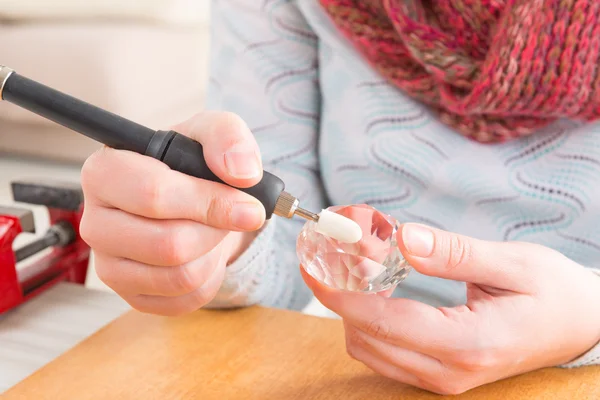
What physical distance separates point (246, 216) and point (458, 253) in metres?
0.11

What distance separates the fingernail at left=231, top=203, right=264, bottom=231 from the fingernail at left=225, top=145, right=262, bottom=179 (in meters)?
0.01

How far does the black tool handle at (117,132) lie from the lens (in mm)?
280

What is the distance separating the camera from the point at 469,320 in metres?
0.32

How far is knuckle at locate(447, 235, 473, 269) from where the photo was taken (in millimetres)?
300

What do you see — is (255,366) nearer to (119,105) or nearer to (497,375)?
A: (497,375)

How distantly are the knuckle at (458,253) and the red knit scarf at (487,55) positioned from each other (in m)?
0.18

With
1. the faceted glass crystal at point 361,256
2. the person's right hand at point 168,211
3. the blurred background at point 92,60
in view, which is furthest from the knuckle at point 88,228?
the blurred background at point 92,60

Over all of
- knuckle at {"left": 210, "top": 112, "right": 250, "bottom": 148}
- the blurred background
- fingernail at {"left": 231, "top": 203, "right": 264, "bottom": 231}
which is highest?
knuckle at {"left": 210, "top": 112, "right": 250, "bottom": 148}

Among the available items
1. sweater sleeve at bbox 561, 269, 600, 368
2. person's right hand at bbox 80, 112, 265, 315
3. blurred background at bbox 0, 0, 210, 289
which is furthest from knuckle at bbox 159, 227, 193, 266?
blurred background at bbox 0, 0, 210, 289

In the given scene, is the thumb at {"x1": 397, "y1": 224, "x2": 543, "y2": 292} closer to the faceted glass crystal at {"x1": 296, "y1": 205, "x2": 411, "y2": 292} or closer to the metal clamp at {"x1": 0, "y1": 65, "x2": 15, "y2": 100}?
the faceted glass crystal at {"x1": 296, "y1": 205, "x2": 411, "y2": 292}

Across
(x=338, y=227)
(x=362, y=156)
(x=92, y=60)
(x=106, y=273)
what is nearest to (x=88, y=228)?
(x=106, y=273)

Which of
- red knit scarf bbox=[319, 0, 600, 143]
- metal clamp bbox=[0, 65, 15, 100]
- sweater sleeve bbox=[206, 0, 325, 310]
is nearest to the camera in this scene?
metal clamp bbox=[0, 65, 15, 100]

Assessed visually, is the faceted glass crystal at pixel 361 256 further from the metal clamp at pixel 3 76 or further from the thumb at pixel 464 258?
the metal clamp at pixel 3 76

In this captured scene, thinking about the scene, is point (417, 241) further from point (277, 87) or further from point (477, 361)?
point (277, 87)
